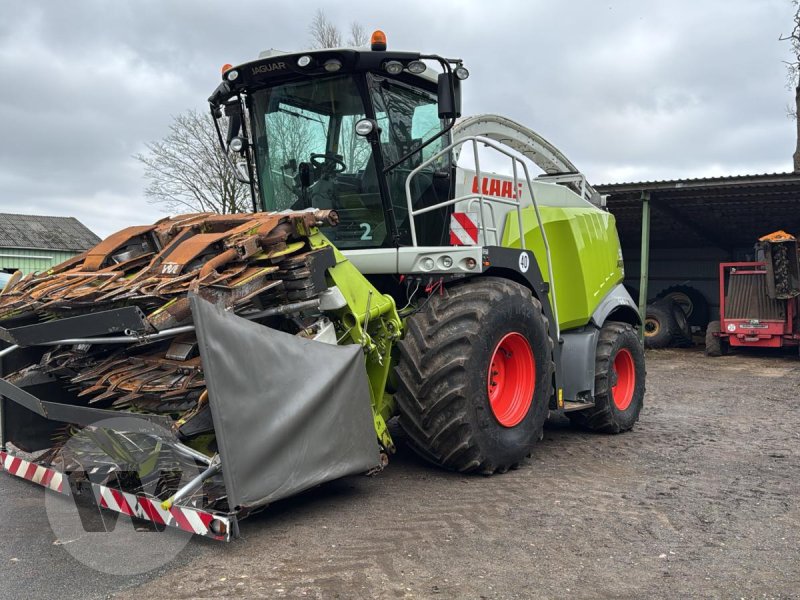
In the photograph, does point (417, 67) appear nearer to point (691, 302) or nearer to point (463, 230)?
point (463, 230)

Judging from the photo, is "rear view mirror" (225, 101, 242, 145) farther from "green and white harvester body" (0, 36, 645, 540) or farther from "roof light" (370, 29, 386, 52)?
"roof light" (370, 29, 386, 52)

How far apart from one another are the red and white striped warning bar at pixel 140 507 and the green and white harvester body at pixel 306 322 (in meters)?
0.01

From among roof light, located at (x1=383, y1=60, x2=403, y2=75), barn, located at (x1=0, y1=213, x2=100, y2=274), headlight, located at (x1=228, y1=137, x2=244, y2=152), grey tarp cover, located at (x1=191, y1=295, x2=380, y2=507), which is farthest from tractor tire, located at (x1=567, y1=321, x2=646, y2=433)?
barn, located at (x1=0, y1=213, x2=100, y2=274)

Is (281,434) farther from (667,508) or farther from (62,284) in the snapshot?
(667,508)

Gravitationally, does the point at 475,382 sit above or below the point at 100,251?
below

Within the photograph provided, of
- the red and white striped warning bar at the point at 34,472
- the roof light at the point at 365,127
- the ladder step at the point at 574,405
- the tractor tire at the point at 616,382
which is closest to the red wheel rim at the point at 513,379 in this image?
the ladder step at the point at 574,405

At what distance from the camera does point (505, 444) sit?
4.79m

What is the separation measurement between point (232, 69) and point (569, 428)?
4.31m

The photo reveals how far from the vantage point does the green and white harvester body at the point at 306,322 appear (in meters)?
3.53

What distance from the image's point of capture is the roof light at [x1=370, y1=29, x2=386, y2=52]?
4727 mm

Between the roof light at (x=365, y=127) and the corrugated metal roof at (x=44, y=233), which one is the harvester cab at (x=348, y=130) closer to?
the roof light at (x=365, y=127)

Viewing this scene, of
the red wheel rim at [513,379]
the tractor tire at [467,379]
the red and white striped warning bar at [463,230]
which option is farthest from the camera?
the red and white striped warning bar at [463,230]

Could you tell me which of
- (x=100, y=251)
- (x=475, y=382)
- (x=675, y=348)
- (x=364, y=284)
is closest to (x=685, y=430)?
(x=475, y=382)

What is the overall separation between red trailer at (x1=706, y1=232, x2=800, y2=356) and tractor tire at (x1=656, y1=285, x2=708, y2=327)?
3035mm
